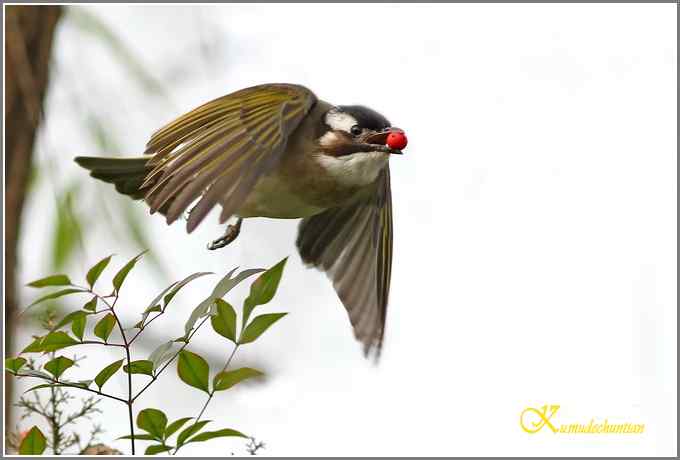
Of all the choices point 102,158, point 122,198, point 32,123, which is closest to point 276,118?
point 102,158

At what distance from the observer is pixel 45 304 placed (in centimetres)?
429

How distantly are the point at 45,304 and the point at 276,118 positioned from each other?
68.1 inches

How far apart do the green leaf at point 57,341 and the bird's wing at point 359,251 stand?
1.41 metres

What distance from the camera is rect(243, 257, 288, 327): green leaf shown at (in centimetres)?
219

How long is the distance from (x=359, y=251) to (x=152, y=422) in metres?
1.73

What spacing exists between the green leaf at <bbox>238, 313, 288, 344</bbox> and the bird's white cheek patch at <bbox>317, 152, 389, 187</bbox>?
139 cm

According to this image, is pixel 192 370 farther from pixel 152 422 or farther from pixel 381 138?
pixel 381 138

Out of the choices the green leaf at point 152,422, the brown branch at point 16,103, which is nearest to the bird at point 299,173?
the green leaf at point 152,422

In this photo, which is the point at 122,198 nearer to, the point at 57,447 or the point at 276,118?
the point at 276,118

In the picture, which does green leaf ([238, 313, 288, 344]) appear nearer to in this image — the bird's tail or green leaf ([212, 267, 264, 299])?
green leaf ([212, 267, 264, 299])

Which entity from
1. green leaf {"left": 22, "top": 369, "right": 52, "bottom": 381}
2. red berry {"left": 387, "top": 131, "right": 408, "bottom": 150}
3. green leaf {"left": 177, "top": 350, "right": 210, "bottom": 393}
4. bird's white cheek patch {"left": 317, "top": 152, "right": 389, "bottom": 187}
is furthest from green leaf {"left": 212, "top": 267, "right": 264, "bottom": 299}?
bird's white cheek patch {"left": 317, "top": 152, "right": 389, "bottom": 187}

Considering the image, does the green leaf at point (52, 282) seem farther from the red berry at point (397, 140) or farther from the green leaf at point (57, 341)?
the red berry at point (397, 140)

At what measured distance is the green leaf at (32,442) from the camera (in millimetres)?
2156

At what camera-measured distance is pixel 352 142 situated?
3479mm
